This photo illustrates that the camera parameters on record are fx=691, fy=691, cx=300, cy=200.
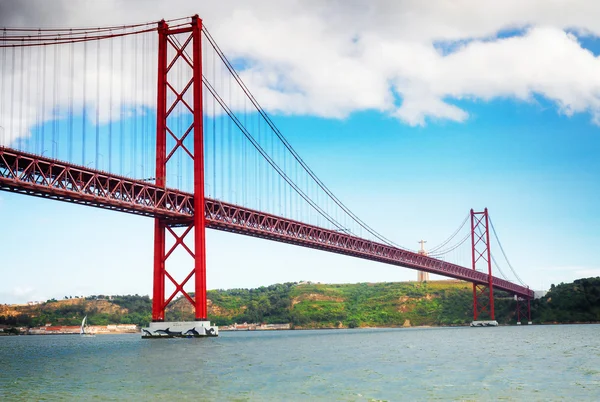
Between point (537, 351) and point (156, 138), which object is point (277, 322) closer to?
point (156, 138)

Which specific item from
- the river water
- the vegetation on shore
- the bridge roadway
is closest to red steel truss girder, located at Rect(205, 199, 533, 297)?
the bridge roadway

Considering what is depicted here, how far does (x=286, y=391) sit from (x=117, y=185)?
27.4 m

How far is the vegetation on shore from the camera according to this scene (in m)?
117

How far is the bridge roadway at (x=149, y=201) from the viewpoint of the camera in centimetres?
4056

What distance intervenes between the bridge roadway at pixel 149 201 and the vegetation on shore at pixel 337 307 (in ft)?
157

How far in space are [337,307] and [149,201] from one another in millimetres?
91479

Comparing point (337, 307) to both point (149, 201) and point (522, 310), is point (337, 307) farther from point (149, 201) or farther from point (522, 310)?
point (149, 201)

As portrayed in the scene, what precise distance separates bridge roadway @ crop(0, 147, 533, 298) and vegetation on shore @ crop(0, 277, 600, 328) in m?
48.0

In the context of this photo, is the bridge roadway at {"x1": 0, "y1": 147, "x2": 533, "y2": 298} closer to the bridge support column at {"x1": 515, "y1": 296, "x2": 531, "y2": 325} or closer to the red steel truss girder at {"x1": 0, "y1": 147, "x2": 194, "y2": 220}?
the red steel truss girder at {"x1": 0, "y1": 147, "x2": 194, "y2": 220}

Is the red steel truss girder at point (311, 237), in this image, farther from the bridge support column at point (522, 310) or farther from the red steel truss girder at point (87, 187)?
the bridge support column at point (522, 310)

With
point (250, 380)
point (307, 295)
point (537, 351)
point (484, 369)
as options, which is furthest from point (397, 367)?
point (307, 295)

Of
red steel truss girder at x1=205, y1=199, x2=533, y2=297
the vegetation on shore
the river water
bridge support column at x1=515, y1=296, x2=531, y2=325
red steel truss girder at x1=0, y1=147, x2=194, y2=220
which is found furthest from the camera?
the vegetation on shore

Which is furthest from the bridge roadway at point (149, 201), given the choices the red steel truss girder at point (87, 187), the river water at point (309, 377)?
the river water at point (309, 377)

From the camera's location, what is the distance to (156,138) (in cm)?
5388
